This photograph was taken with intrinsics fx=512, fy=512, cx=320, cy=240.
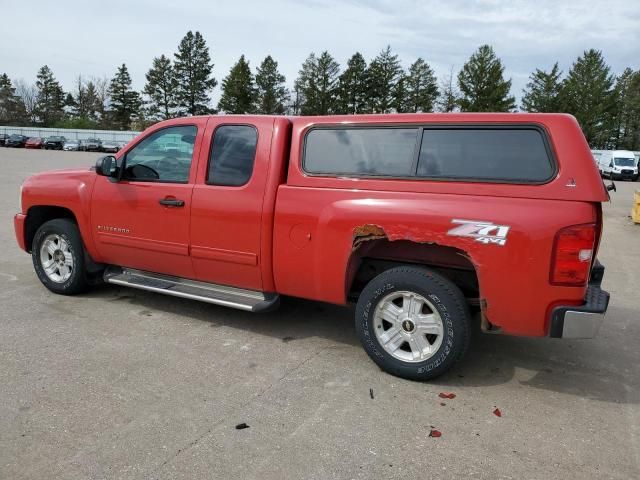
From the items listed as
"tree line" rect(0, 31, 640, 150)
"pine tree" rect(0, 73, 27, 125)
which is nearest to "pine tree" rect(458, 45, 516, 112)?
"tree line" rect(0, 31, 640, 150)

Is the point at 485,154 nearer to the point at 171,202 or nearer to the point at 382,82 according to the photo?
the point at 171,202

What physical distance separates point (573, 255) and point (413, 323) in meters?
1.16

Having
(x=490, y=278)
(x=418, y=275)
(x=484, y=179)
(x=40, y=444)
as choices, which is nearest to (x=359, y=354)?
(x=418, y=275)

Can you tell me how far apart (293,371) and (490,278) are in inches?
62.6

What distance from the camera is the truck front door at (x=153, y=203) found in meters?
4.61

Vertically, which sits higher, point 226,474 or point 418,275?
point 418,275

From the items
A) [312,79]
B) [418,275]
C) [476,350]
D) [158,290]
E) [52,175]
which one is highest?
[312,79]

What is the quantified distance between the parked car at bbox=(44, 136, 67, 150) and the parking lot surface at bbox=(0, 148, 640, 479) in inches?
2040

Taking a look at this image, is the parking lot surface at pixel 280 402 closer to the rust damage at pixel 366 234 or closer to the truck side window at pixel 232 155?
the rust damage at pixel 366 234

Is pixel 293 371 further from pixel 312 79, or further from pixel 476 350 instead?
pixel 312 79

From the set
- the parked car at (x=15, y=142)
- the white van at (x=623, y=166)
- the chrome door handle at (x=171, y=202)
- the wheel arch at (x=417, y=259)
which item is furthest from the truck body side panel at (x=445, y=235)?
the parked car at (x=15, y=142)

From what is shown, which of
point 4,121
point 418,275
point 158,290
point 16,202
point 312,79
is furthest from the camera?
point 4,121

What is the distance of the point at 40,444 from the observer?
9.34 ft

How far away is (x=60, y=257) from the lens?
547 centimetres
